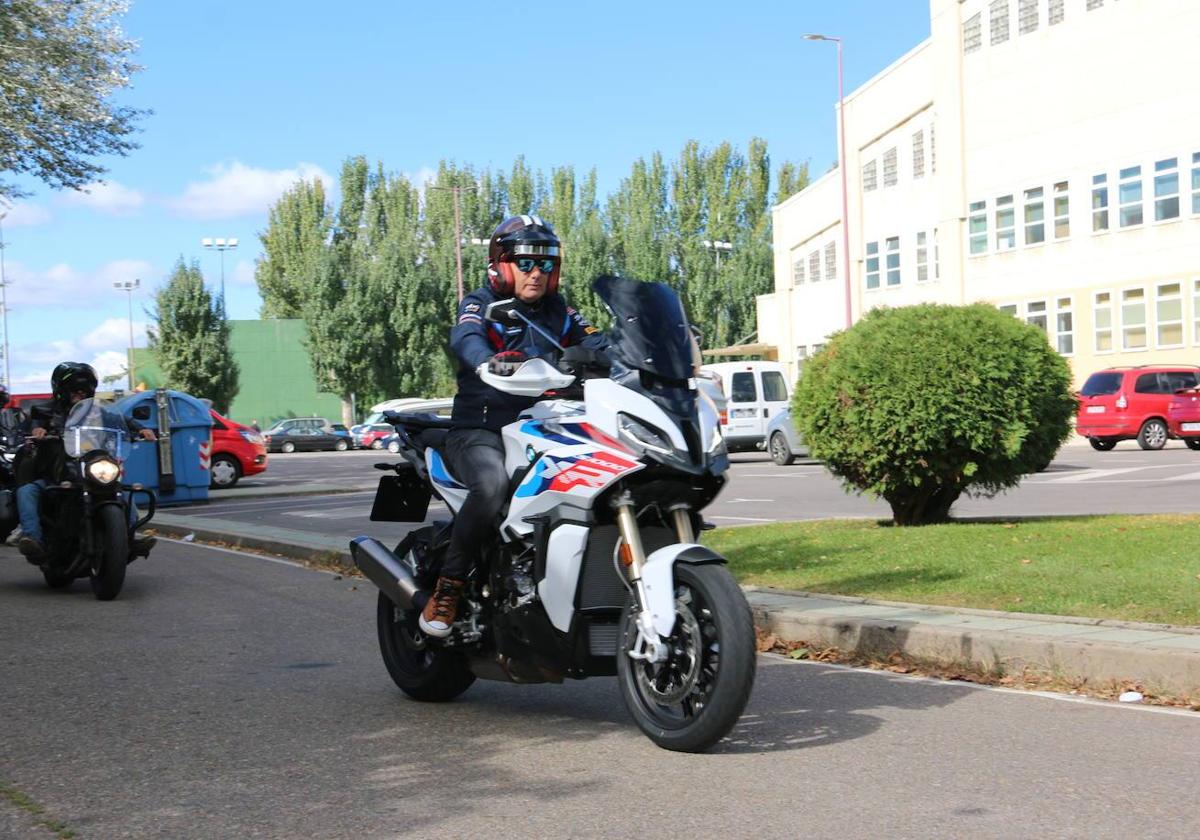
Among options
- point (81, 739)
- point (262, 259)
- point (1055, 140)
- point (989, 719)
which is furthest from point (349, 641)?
point (262, 259)

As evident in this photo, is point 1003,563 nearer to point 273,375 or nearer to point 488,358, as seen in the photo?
point 488,358

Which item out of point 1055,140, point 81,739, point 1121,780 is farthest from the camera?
point 1055,140

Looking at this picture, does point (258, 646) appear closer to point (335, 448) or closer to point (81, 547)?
point (81, 547)

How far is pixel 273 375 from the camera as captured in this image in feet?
291

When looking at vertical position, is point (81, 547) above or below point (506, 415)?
below

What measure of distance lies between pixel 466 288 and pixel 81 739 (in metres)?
69.6

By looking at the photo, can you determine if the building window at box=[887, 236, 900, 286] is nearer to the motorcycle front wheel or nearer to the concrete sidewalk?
the concrete sidewalk

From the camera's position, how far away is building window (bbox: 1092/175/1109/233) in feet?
145

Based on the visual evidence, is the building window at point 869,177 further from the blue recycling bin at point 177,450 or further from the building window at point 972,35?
the blue recycling bin at point 177,450

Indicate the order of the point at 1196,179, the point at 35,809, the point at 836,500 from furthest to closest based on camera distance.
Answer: the point at 1196,179, the point at 836,500, the point at 35,809

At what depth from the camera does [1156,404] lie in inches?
1227

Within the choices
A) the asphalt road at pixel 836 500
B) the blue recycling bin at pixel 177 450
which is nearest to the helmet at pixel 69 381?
the asphalt road at pixel 836 500

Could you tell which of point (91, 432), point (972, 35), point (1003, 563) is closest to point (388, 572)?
point (1003, 563)

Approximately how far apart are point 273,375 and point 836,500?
240 feet
